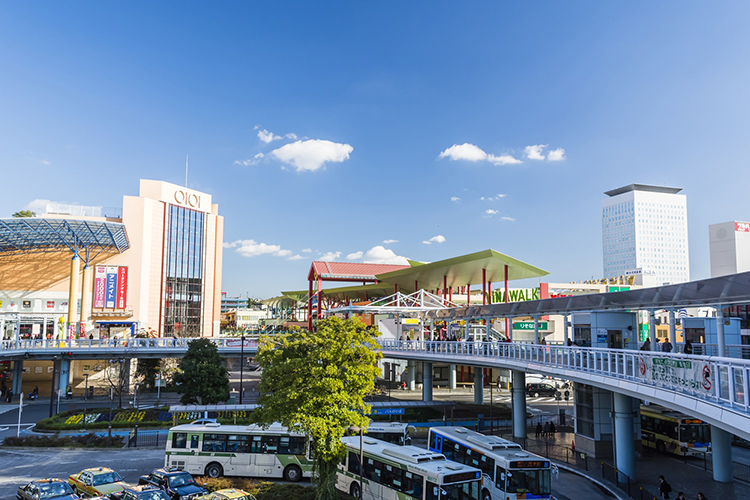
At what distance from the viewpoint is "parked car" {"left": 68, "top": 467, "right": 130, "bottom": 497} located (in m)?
19.8

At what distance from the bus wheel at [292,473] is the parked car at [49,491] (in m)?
8.51

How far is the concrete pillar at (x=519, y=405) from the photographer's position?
3189 centimetres

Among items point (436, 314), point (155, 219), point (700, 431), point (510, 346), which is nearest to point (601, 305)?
point (510, 346)

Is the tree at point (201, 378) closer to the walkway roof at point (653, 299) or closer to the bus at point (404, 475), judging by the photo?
the bus at point (404, 475)

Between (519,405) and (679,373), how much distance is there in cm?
1878

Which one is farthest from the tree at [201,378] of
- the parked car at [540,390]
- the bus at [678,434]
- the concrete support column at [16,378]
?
the parked car at [540,390]

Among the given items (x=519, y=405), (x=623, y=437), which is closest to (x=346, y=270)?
(x=519, y=405)

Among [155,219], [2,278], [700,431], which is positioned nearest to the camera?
[700,431]

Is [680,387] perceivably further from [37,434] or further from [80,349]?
[80,349]

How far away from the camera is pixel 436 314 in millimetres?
46312

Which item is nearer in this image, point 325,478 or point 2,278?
point 325,478

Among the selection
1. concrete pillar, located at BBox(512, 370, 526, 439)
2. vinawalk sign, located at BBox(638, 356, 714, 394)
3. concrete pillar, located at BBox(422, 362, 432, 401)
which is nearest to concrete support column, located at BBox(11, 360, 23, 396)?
concrete pillar, located at BBox(422, 362, 432, 401)

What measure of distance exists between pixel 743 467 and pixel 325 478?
21.0m

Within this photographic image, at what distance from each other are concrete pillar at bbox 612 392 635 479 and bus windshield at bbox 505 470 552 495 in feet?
17.3
